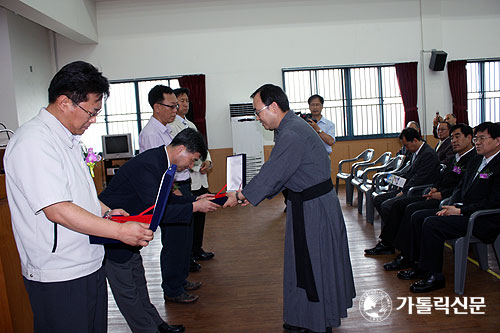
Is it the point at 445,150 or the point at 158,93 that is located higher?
the point at 158,93


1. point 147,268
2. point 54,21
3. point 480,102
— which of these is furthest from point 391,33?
point 147,268

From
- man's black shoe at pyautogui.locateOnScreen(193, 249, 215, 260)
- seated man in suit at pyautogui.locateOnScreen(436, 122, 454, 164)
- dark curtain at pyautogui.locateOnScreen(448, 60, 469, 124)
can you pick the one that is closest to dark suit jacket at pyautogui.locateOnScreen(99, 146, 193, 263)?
man's black shoe at pyautogui.locateOnScreen(193, 249, 215, 260)

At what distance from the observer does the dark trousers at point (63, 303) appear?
1.34 metres

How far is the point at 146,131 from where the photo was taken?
3.22 m

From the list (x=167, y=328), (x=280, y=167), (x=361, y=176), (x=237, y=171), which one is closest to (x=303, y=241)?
(x=280, y=167)

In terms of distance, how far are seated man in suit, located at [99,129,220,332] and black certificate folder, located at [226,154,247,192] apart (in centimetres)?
56

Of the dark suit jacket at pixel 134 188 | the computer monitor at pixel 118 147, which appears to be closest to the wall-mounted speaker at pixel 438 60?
the computer monitor at pixel 118 147

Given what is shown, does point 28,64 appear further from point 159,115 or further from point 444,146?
point 444,146

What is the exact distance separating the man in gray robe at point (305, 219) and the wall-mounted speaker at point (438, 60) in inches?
270

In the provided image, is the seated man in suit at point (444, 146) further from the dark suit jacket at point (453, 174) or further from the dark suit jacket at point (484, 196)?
the dark suit jacket at point (484, 196)

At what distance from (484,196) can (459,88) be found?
20.0 feet

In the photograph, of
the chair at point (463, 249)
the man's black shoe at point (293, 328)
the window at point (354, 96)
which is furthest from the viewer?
the window at point (354, 96)

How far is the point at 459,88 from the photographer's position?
8.29 meters

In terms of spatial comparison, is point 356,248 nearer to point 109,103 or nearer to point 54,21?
point 54,21
